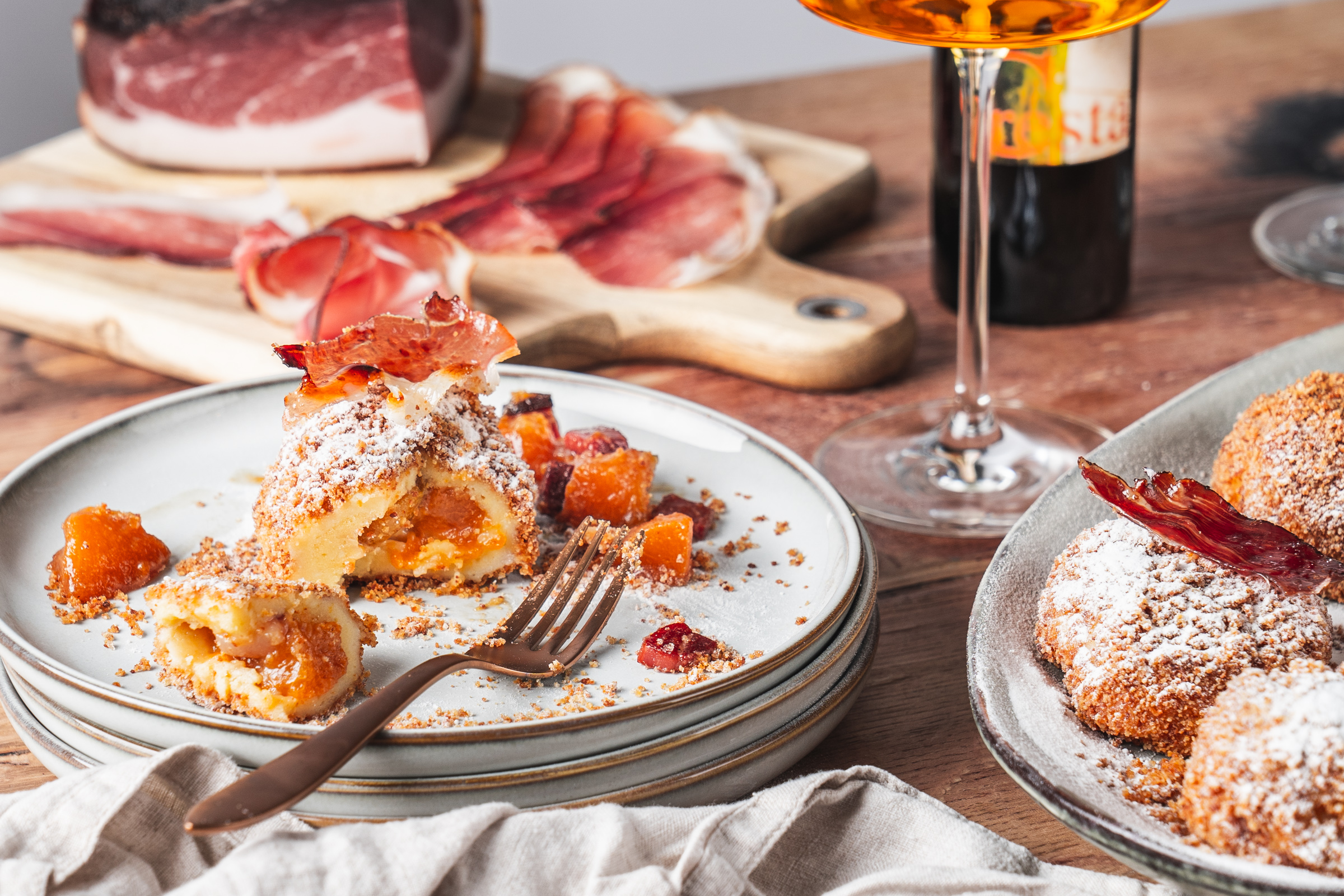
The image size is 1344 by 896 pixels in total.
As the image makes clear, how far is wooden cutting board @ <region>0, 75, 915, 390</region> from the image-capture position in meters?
1.94

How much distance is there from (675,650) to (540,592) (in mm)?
143

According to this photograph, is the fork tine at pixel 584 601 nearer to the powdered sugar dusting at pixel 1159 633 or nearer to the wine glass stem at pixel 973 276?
the powdered sugar dusting at pixel 1159 633

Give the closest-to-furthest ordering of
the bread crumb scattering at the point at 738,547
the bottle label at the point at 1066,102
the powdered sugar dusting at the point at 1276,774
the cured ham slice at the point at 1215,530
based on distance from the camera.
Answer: the powdered sugar dusting at the point at 1276,774 < the cured ham slice at the point at 1215,530 < the bread crumb scattering at the point at 738,547 < the bottle label at the point at 1066,102

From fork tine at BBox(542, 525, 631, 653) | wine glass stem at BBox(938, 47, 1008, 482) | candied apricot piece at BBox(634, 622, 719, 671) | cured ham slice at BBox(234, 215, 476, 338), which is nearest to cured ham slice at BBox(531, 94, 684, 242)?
cured ham slice at BBox(234, 215, 476, 338)

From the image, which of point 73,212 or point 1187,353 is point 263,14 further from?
point 1187,353

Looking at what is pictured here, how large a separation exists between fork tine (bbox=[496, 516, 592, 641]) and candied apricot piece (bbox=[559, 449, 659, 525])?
48 millimetres

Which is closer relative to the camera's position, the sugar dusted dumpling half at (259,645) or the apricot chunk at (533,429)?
the sugar dusted dumpling half at (259,645)

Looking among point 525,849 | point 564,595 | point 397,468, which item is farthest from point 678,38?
point 525,849

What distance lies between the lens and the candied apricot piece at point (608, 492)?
1.45 m

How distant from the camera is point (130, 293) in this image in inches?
81.9

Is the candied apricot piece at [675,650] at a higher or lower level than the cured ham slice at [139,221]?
lower

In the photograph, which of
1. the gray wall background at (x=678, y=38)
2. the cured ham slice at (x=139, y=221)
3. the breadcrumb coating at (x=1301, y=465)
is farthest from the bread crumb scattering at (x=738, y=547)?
the gray wall background at (x=678, y=38)

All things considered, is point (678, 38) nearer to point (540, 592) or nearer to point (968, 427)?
point (968, 427)

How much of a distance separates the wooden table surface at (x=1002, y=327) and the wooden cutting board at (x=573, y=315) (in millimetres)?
38
